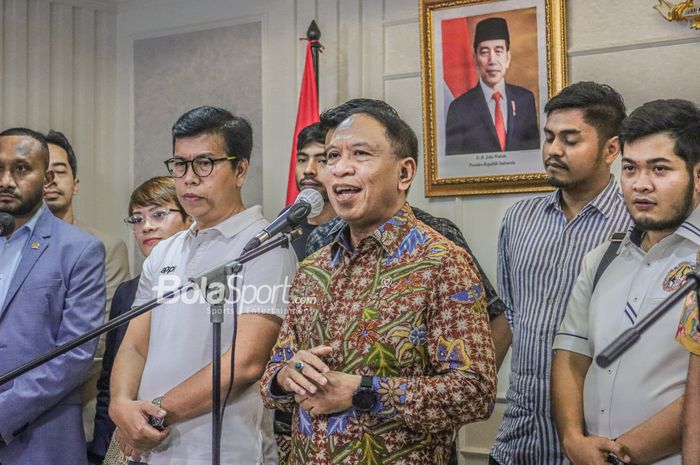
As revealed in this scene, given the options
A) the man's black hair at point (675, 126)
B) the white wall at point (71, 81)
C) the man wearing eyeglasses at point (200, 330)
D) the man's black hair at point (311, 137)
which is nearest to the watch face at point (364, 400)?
the man wearing eyeglasses at point (200, 330)

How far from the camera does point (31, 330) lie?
9.23ft

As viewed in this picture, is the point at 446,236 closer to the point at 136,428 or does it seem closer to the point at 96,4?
the point at 136,428

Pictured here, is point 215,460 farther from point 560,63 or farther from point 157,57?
point 157,57

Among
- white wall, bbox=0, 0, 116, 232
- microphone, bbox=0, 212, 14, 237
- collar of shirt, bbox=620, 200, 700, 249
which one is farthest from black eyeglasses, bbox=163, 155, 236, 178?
white wall, bbox=0, 0, 116, 232

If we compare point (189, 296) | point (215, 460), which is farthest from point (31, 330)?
point (215, 460)

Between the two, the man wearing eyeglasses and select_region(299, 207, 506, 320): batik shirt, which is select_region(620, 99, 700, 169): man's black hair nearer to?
select_region(299, 207, 506, 320): batik shirt

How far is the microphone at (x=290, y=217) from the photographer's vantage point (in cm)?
190

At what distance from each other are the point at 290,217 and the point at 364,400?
1.45 feet

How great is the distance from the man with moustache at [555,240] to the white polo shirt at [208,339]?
2.31 feet

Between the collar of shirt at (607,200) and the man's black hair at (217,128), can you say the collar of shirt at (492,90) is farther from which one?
the man's black hair at (217,128)

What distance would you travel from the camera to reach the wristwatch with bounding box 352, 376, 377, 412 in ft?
6.04

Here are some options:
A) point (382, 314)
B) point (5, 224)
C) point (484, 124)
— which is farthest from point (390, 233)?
point (484, 124)

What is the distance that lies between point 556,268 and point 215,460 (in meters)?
1.20

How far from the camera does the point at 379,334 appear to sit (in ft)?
6.29
